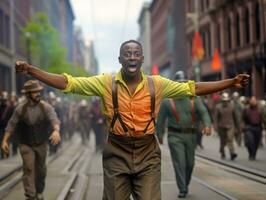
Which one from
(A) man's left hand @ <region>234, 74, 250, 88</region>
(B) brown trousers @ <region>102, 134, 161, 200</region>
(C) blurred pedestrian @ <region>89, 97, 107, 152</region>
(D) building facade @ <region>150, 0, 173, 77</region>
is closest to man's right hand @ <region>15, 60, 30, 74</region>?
(B) brown trousers @ <region>102, 134, 161, 200</region>

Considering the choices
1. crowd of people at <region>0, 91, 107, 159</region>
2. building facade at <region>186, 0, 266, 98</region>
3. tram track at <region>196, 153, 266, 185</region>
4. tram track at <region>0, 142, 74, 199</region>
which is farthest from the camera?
building facade at <region>186, 0, 266, 98</region>

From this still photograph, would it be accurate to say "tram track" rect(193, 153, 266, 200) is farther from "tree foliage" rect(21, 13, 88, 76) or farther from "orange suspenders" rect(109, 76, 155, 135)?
"tree foliage" rect(21, 13, 88, 76)

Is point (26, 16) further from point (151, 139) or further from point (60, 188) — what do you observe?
point (151, 139)

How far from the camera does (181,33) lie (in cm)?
7075

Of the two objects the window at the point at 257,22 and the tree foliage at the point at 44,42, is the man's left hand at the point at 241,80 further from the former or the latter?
the tree foliage at the point at 44,42

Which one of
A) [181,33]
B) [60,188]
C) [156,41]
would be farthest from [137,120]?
[156,41]

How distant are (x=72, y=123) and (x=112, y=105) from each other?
2692 cm

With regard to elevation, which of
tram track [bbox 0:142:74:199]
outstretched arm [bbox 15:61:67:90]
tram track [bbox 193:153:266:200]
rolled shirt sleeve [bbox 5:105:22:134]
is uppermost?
outstretched arm [bbox 15:61:67:90]

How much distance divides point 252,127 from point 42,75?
43.8 feet

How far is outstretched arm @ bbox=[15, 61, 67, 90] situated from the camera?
5043mm

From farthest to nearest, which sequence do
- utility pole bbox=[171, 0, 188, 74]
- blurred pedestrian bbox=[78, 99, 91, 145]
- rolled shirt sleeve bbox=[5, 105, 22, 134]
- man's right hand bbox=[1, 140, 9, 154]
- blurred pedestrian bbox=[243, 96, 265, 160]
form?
utility pole bbox=[171, 0, 188, 74]
blurred pedestrian bbox=[78, 99, 91, 145]
blurred pedestrian bbox=[243, 96, 265, 160]
rolled shirt sleeve bbox=[5, 105, 22, 134]
man's right hand bbox=[1, 140, 9, 154]

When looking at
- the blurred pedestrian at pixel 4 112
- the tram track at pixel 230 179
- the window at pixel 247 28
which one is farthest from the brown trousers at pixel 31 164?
the window at pixel 247 28

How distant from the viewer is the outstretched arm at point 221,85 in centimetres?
543

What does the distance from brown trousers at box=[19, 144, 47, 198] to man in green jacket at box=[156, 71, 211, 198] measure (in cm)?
Result: 200
